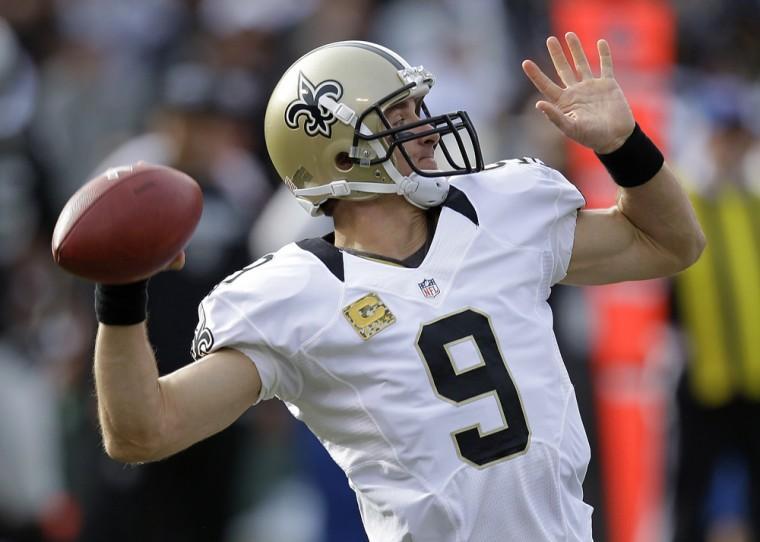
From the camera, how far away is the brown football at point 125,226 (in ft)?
10.5

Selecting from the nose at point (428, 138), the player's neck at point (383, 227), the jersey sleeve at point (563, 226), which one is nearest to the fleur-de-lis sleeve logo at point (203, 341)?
the player's neck at point (383, 227)

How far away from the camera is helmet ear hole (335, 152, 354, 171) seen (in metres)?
3.78

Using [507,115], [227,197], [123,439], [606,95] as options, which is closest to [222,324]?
[123,439]

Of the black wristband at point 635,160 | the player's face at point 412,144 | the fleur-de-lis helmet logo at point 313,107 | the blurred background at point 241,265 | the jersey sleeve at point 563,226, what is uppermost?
the fleur-de-lis helmet logo at point 313,107

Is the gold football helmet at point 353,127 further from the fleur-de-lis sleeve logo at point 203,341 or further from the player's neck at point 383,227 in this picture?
the fleur-de-lis sleeve logo at point 203,341

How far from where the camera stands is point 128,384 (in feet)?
10.7

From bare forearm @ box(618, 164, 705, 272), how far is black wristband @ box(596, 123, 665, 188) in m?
0.02

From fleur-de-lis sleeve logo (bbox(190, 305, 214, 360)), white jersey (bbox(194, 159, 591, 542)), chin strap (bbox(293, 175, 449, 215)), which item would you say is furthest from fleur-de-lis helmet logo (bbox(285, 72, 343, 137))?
fleur-de-lis sleeve logo (bbox(190, 305, 214, 360))

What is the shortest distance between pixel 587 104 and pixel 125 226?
122 centimetres

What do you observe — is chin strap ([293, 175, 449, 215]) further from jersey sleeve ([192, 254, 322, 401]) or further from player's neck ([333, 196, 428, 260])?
jersey sleeve ([192, 254, 322, 401])

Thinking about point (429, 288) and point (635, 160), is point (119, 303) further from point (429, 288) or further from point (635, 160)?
point (635, 160)

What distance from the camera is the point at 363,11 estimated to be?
8148 millimetres

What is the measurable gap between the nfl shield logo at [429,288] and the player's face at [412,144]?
30 centimetres

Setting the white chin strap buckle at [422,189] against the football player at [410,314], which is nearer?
the football player at [410,314]
